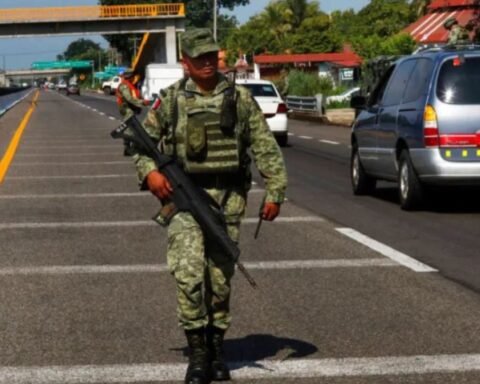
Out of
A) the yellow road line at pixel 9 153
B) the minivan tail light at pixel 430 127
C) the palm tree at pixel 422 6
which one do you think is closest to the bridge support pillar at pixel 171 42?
the palm tree at pixel 422 6

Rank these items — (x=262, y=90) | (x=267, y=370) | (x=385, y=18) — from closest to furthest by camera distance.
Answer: (x=267, y=370), (x=262, y=90), (x=385, y=18)

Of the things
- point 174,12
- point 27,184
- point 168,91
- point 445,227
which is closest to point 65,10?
point 174,12

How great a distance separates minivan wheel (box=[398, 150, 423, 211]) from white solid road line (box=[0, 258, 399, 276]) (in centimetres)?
409

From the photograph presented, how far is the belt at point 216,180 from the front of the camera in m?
6.78

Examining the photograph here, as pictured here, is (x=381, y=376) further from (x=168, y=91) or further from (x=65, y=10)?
(x=65, y=10)

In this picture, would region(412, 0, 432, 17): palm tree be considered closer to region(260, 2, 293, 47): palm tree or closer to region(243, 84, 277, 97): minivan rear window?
region(260, 2, 293, 47): palm tree

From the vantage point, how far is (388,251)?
11922 mm

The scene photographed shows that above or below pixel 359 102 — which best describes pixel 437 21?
below

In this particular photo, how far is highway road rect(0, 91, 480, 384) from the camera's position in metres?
7.21

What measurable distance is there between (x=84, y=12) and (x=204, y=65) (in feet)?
333

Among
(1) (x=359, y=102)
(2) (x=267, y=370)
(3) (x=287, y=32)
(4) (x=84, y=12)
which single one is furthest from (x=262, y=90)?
(3) (x=287, y=32)

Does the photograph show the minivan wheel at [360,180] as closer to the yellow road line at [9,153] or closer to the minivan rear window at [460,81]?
the minivan rear window at [460,81]

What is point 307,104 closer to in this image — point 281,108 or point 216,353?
point 281,108

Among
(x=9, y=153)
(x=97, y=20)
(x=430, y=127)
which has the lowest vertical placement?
(x=97, y=20)
